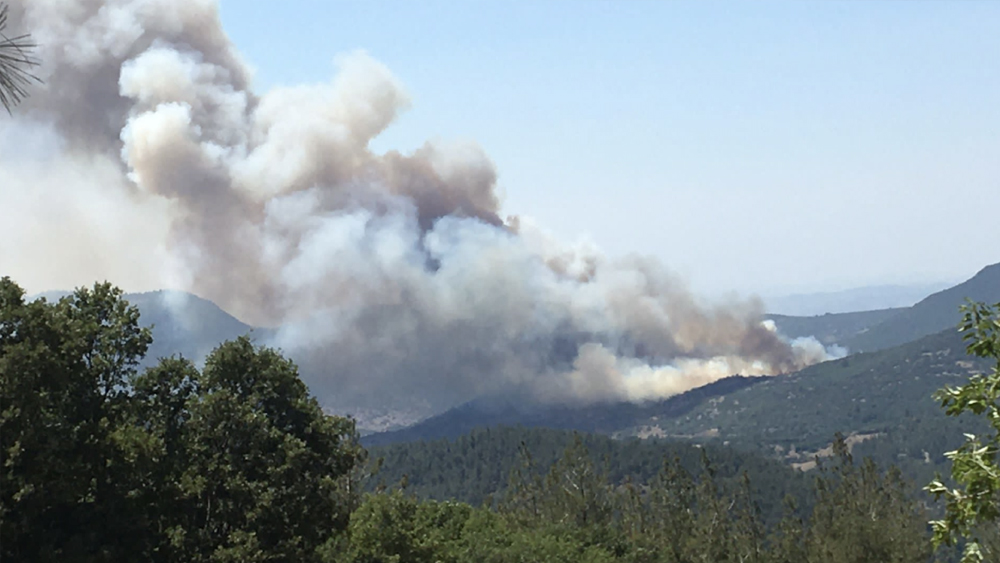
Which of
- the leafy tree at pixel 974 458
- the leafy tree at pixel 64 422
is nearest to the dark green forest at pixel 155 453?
the leafy tree at pixel 64 422

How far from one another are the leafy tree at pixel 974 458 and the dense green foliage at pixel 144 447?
21916mm

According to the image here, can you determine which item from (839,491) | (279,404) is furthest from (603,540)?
(279,404)

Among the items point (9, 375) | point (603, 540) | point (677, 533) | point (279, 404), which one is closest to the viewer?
point (9, 375)

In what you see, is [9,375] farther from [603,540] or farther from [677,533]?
[677,533]

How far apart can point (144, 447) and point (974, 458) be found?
24300mm

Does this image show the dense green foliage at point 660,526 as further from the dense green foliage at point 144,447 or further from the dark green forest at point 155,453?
the dense green foliage at point 144,447

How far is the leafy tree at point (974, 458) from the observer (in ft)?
38.0

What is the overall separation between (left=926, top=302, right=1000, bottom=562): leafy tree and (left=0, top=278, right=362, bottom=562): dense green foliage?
71.9 feet

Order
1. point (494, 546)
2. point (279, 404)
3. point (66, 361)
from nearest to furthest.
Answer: point (66, 361), point (279, 404), point (494, 546)

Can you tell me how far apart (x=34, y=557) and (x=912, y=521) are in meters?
75.9

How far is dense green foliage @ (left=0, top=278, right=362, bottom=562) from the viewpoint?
26.3 meters

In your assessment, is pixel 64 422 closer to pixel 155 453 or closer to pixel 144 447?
pixel 144 447

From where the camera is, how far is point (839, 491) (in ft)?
310

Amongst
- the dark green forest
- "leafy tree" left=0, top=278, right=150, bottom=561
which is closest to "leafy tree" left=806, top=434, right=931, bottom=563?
the dark green forest
